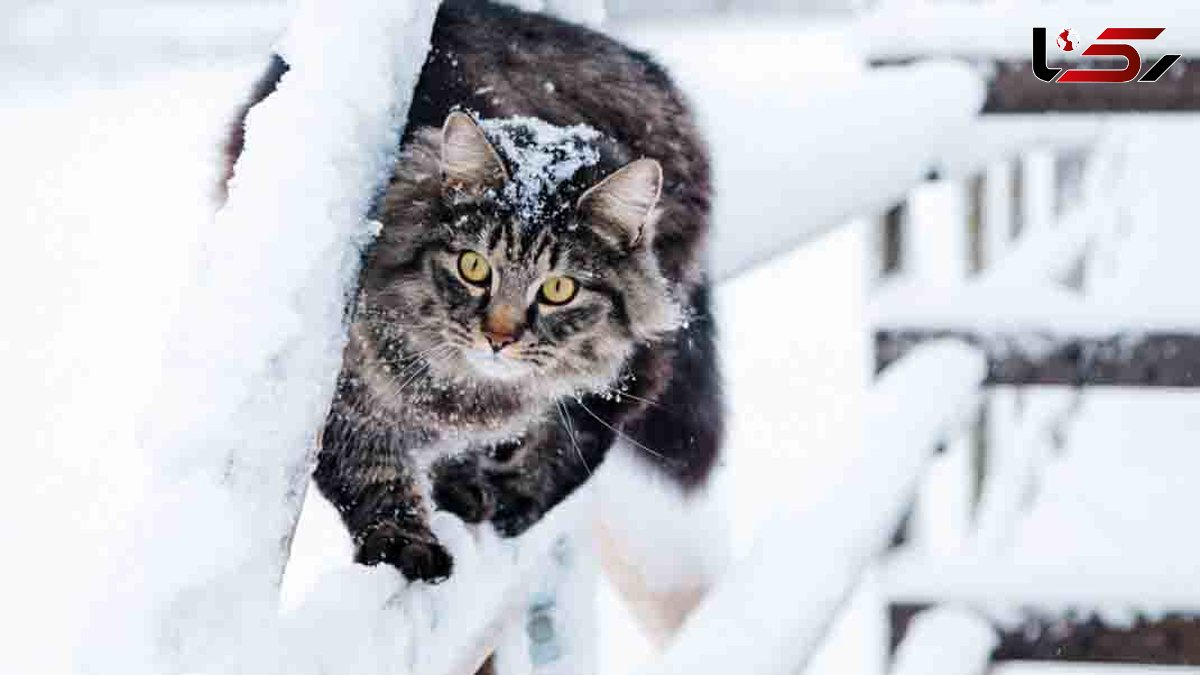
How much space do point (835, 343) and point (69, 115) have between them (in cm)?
201

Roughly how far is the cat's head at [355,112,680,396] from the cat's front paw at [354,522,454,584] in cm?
6

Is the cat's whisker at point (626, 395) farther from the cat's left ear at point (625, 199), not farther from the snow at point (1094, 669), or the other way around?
the snow at point (1094, 669)

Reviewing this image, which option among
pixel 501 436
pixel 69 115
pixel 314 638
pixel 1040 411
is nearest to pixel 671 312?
pixel 501 436

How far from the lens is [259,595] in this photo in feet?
1.19

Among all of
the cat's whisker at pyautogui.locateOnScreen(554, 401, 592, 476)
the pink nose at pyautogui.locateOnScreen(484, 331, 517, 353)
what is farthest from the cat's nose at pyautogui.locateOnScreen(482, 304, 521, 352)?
the cat's whisker at pyautogui.locateOnScreen(554, 401, 592, 476)

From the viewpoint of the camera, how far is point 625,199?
598mm

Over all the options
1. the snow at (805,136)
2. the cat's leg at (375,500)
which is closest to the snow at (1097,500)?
the snow at (805,136)

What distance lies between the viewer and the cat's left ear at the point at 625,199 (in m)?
0.58

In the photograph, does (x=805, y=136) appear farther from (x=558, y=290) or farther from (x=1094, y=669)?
(x=1094, y=669)

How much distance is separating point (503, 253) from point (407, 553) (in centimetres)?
12

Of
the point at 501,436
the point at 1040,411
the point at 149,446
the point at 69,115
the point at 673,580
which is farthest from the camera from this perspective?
the point at 1040,411

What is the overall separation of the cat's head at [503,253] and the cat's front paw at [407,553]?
2.2 inches

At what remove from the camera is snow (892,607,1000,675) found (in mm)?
1330

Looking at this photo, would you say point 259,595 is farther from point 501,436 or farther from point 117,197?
point 117,197
